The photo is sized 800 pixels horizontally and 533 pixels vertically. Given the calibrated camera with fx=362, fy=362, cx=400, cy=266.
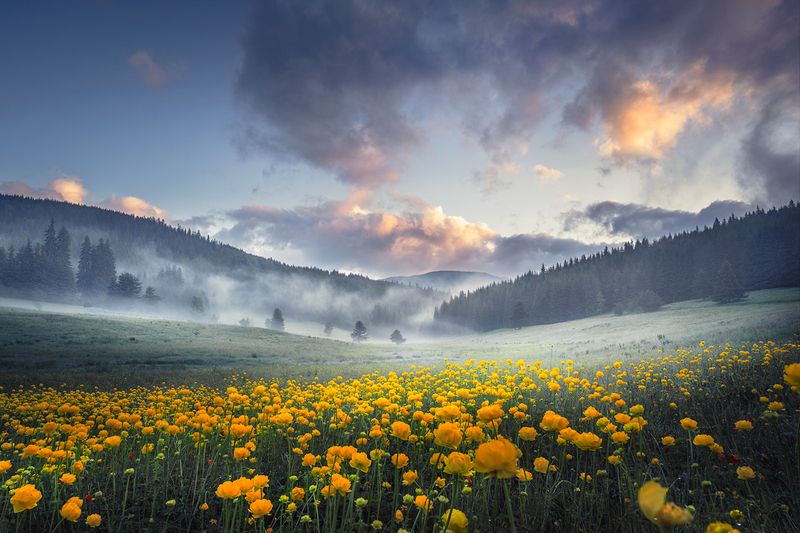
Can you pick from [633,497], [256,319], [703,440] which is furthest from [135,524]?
[256,319]

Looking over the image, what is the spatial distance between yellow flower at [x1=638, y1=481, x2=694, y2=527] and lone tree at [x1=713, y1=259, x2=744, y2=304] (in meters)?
80.3

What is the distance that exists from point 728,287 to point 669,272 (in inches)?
749

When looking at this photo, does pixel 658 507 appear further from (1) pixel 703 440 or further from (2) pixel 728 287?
(2) pixel 728 287

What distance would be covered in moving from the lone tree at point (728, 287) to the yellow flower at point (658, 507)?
80.3 m

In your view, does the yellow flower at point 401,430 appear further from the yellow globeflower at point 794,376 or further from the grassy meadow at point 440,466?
the yellow globeflower at point 794,376

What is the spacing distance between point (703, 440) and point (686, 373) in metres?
5.24

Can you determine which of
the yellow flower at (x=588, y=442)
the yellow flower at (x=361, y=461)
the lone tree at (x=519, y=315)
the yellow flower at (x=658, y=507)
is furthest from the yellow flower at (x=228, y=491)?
the lone tree at (x=519, y=315)

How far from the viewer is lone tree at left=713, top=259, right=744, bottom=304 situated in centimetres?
6066

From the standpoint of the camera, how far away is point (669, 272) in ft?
262

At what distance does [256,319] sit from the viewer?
162 meters

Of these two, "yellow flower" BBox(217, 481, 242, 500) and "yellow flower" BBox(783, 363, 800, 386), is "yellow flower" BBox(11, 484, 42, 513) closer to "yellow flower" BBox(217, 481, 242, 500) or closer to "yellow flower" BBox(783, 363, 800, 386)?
"yellow flower" BBox(217, 481, 242, 500)

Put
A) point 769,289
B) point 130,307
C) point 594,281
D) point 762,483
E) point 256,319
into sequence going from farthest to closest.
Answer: point 256,319 < point 130,307 < point 594,281 < point 769,289 < point 762,483

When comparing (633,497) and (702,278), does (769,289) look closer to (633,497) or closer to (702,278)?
(702,278)

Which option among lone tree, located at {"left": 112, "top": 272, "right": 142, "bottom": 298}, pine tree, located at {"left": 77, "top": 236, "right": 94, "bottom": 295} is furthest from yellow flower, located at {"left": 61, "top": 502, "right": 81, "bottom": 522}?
pine tree, located at {"left": 77, "top": 236, "right": 94, "bottom": 295}
